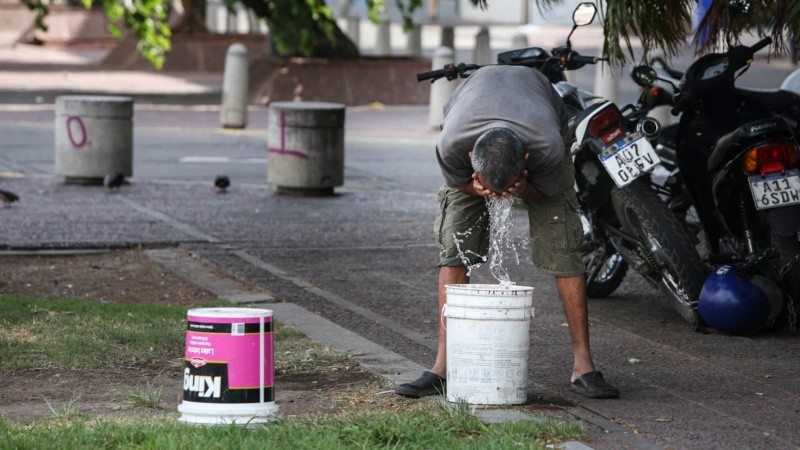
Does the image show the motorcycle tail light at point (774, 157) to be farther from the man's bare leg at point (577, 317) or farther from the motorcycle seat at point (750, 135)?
the man's bare leg at point (577, 317)

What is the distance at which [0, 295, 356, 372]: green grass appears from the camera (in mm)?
6465

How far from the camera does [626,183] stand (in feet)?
23.7

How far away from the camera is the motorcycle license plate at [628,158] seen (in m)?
7.19

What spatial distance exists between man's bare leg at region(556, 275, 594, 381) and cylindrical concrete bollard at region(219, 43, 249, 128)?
13.4 m

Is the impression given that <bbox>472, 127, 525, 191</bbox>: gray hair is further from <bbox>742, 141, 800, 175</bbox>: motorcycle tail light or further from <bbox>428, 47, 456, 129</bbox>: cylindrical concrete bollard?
<bbox>428, 47, 456, 129</bbox>: cylindrical concrete bollard

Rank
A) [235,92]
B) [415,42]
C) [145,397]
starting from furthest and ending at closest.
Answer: [415,42] < [235,92] < [145,397]

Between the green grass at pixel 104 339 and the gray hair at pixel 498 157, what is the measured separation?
4.64 ft

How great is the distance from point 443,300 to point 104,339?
68.0 inches

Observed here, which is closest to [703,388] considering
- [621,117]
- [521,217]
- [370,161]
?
[621,117]

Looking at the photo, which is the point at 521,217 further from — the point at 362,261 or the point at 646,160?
the point at 646,160

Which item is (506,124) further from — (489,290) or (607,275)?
(607,275)

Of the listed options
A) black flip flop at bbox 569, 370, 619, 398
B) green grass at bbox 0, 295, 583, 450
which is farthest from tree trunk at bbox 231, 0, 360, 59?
black flip flop at bbox 569, 370, 619, 398

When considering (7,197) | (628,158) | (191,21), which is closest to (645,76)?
(628,158)

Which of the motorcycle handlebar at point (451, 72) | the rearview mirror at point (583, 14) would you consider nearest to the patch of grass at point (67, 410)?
the motorcycle handlebar at point (451, 72)
